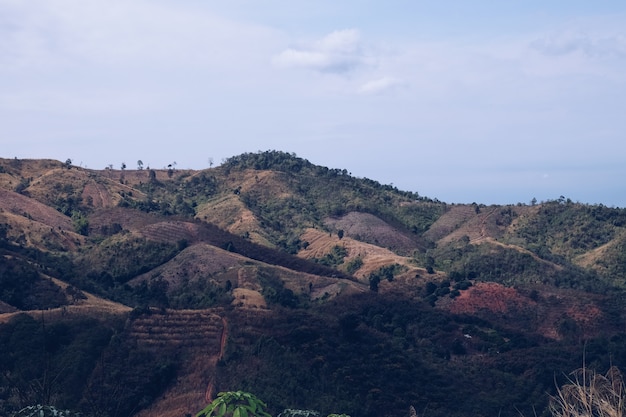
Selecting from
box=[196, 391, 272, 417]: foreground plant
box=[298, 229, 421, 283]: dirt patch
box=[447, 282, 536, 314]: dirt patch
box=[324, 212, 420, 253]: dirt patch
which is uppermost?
box=[324, 212, 420, 253]: dirt patch

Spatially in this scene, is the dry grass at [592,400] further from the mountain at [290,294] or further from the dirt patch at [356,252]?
the dirt patch at [356,252]

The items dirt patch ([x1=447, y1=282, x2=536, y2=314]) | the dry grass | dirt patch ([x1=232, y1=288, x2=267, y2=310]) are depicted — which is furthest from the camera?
dirt patch ([x1=447, y1=282, x2=536, y2=314])

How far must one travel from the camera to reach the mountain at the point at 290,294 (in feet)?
173

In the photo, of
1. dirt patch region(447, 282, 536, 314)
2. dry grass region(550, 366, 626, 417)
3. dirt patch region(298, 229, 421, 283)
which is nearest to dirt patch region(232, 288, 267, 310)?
dirt patch region(298, 229, 421, 283)

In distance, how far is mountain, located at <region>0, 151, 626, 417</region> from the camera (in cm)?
5275

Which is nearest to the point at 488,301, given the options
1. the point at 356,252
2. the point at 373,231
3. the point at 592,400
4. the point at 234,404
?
the point at 356,252

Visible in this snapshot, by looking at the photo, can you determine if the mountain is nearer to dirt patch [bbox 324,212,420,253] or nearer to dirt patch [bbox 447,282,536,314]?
dirt patch [bbox 447,282,536,314]

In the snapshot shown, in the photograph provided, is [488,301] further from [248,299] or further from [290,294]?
[248,299]

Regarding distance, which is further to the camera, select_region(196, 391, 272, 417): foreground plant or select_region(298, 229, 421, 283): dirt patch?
select_region(298, 229, 421, 283): dirt patch

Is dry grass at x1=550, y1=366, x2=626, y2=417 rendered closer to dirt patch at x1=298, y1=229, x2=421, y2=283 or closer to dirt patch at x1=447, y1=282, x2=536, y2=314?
dirt patch at x1=447, y1=282, x2=536, y2=314

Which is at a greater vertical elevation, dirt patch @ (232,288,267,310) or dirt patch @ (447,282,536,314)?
dirt patch @ (447,282,536,314)

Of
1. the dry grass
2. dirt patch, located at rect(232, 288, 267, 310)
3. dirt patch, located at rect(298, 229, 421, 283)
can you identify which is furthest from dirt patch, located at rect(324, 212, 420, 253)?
the dry grass

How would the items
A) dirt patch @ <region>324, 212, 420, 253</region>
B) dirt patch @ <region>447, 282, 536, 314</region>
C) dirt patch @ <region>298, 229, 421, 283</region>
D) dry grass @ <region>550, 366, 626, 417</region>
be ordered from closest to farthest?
dry grass @ <region>550, 366, 626, 417</region>
dirt patch @ <region>447, 282, 536, 314</region>
dirt patch @ <region>298, 229, 421, 283</region>
dirt patch @ <region>324, 212, 420, 253</region>

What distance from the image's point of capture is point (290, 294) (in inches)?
3132
